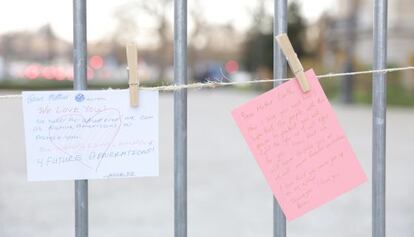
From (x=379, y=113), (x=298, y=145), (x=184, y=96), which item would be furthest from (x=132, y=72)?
(x=379, y=113)

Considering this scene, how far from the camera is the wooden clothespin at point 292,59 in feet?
5.65

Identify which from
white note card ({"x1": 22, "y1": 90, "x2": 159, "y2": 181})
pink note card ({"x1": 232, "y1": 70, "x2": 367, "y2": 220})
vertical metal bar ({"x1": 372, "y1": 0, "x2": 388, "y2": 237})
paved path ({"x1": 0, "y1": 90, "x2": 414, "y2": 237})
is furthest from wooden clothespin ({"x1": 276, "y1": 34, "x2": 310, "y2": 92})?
paved path ({"x1": 0, "y1": 90, "x2": 414, "y2": 237})

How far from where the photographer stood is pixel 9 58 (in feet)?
182

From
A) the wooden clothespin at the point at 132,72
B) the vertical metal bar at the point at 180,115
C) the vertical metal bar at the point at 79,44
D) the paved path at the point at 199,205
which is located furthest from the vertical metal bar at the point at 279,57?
the paved path at the point at 199,205

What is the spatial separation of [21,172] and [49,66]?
4206cm

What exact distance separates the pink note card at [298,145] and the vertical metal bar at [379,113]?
8cm

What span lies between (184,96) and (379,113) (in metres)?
0.50

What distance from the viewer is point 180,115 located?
1.73 m

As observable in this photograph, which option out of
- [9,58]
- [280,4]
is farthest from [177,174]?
[9,58]

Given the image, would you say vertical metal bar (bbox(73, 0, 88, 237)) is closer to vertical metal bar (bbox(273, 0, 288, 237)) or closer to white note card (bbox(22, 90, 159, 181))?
white note card (bbox(22, 90, 159, 181))

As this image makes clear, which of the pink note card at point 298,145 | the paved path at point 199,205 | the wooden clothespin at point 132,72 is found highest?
the wooden clothespin at point 132,72

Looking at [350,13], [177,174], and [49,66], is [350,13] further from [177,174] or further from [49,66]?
[49,66]

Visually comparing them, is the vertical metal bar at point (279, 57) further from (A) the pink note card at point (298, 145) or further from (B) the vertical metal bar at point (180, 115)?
(B) the vertical metal bar at point (180, 115)

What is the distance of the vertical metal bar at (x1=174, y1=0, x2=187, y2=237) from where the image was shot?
171 cm
